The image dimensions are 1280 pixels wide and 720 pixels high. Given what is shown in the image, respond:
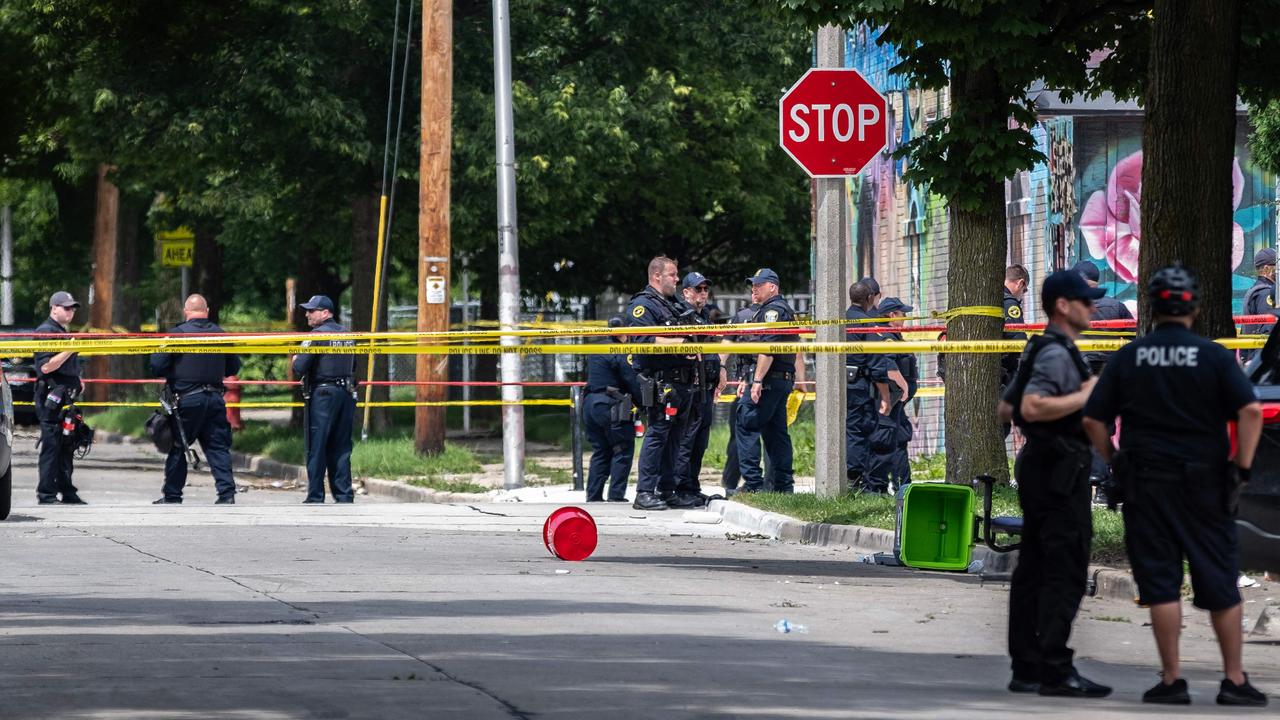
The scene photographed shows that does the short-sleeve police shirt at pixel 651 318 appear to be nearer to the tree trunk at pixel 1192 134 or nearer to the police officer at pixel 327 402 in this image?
the police officer at pixel 327 402

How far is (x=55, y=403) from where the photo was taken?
63.3ft

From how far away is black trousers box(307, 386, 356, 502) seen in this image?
19.0 metres

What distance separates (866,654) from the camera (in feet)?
30.3

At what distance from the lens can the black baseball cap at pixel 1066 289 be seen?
8453 mm

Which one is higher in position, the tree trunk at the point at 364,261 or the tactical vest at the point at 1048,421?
the tree trunk at the point at 364,261

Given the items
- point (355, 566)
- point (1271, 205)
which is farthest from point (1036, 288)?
point (355, 566)

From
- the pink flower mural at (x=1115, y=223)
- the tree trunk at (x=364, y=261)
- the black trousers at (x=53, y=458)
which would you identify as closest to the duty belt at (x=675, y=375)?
the black trousers at (x=53, y=458)

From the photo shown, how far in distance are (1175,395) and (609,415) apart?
35.8 ft

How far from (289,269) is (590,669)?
36.9m

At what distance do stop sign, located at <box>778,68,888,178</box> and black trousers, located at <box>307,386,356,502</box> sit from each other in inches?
201

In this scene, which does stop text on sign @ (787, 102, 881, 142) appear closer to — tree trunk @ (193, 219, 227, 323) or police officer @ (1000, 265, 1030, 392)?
police officer @ (1000, 265, 1030, 392)

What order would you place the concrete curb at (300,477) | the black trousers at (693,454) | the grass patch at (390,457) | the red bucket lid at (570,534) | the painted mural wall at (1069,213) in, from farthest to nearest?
the grass patch at (390,457) < the painted mural wall at (1069,213) < the concrete curb at (300,477) < the black trousers at (693,454) < the red bucket lid at (570,534)

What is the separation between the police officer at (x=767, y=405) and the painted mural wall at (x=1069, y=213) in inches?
132

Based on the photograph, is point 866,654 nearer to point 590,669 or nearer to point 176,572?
point 590,669
